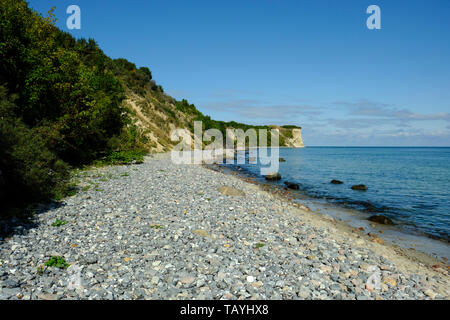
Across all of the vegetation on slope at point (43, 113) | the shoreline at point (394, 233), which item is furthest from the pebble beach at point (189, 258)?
the vegetation on slope at point (43, 113)

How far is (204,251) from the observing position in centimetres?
768

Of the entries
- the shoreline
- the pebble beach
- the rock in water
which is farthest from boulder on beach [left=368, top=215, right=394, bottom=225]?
the rock in water

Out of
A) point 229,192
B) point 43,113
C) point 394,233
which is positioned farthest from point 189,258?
point 43,113

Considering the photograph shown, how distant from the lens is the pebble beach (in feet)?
19.0

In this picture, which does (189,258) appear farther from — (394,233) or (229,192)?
(394,233)

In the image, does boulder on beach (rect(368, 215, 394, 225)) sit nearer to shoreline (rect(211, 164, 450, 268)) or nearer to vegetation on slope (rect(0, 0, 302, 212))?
shoreline (rect(211, 164, 450, 268))

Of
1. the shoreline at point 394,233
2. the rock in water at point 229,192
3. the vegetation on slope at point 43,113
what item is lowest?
the shoreline at point 394,233

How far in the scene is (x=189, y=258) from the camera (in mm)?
7188

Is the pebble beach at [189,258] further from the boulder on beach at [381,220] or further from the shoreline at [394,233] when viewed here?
the boulder on beach at [381,220]

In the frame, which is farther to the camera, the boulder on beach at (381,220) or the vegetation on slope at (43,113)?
the boulder on beach at (381,220)

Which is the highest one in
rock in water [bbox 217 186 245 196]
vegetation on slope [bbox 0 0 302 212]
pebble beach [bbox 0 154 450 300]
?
vegetation on slope [bbox 0 0 302 212]

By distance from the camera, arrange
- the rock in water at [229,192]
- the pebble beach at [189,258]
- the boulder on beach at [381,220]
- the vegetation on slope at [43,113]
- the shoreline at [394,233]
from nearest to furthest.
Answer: the pebble beach at [189,258] → the vegetation on slope at [43,113] → the shoreline at [394,233] → the boulder on beach at [381,220] → the rock in water at [229,192]

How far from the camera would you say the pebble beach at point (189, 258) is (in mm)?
5781
